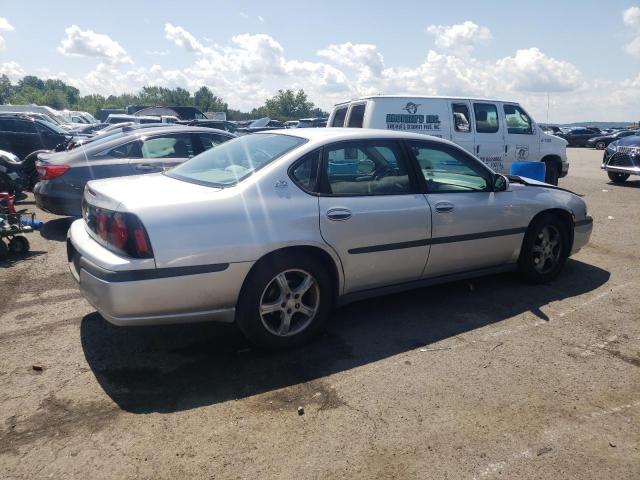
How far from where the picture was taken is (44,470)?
7.94 feet

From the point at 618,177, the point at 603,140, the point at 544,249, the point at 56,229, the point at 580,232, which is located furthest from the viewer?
the point at 603,140

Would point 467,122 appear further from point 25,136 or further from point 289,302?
point 25,136

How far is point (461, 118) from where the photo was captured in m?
9.54

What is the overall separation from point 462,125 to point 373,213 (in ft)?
21.0

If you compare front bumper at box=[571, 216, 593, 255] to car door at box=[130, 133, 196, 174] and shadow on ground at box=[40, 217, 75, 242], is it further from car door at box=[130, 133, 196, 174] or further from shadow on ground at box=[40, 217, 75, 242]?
shadow on ground at box=[40, 217, 75, 242]

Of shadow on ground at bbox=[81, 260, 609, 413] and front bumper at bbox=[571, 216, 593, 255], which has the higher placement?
front bumper at bbox=[571, 216, 593, 255]

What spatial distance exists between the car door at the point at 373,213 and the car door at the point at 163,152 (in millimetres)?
3817

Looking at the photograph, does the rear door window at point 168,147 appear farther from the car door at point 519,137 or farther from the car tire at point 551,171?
the car tire at point 551,171

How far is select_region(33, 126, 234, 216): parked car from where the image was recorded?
6.88 m

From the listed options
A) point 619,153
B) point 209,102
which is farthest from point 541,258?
point 209,102

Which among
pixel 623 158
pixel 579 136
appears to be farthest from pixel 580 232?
pixel 579 136

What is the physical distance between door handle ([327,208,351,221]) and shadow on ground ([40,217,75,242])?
4.76m

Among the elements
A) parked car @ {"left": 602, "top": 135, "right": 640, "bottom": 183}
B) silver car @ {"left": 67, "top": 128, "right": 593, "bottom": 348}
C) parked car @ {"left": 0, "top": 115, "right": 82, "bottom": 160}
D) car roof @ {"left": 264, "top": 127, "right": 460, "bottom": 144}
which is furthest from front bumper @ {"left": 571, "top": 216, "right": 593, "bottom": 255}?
parked car @ {"left": 0, "top": 115, "right": 82, "bottom": 160}

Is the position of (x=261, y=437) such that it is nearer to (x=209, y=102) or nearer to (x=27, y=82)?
(x=209, y=102)
